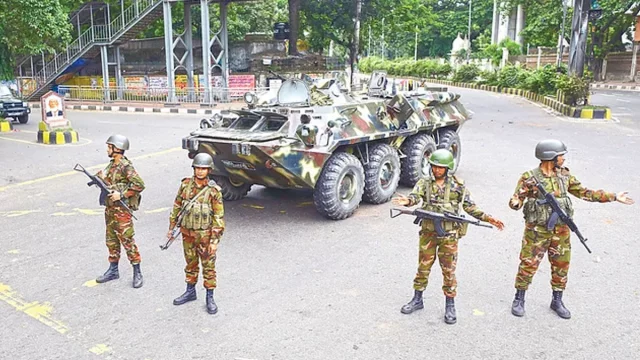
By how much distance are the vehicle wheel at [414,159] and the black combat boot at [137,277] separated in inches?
203

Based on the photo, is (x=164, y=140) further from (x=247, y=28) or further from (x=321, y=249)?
(x=247, y=28)

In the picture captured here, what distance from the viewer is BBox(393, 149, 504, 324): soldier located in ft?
15.8

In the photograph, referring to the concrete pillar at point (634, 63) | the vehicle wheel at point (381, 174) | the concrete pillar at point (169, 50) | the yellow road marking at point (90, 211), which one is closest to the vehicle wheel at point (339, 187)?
the vehicle wheel at point (381, 174)

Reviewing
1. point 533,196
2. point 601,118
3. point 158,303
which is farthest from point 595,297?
point 601,118

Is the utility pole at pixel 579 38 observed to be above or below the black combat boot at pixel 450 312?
above

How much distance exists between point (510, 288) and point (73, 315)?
3.85m

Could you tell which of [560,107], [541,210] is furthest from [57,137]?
[560,107]

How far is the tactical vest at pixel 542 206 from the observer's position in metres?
4.77

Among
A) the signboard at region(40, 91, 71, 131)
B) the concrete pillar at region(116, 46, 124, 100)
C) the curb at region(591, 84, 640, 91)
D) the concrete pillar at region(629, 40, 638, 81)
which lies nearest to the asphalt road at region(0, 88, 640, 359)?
the signboard at region(40, 91, 71, 131)

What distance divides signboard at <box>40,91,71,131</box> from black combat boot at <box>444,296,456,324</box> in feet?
41.3

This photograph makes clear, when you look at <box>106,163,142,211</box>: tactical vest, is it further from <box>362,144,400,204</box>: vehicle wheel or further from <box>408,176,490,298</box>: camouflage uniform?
<box>362,144,400,204</box>: vehicle wheel

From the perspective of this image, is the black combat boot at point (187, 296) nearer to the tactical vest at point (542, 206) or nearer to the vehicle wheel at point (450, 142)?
the tactical vest at point (542, 206)

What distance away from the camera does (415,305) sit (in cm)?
506

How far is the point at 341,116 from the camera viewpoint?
8.07 metres
